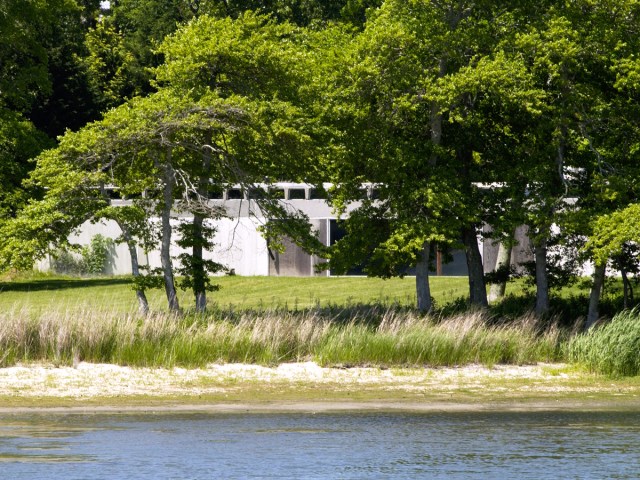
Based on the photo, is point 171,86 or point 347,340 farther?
point 171,86

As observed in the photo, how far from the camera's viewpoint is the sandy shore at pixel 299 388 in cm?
2044

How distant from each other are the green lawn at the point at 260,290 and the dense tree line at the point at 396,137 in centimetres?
748

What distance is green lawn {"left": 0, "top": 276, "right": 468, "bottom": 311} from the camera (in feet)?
126

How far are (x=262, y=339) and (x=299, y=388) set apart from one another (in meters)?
2.05

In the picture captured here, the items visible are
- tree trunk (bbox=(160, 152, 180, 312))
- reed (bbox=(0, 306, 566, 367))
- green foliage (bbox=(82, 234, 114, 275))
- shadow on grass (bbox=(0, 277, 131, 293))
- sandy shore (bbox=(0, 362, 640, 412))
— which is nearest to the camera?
sandy shore (bbox=(0, 362, 640, 412))

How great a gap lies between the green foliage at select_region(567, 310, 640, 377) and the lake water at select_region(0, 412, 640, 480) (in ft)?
14.8

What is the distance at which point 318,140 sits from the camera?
2812 cm

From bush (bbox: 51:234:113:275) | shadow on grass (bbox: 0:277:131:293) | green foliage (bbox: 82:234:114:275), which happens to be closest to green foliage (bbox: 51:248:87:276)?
bush (bbox: 51:234:113:275)

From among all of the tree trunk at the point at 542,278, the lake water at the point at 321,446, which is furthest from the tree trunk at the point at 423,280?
the lake water at the point at 321,446

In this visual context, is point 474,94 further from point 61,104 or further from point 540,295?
point 61,104

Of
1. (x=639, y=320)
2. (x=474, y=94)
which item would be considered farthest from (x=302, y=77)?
(x=639, y=320)

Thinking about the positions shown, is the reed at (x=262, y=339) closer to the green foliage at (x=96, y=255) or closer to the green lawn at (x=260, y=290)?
the green lawn at (x=260, y=290)

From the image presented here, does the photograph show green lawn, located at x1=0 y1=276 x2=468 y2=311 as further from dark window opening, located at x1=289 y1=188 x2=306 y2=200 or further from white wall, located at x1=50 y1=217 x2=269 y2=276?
dark window opening, located at x1=289 y1=188 x2=306 y2=200

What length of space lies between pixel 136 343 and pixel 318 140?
7.52m
